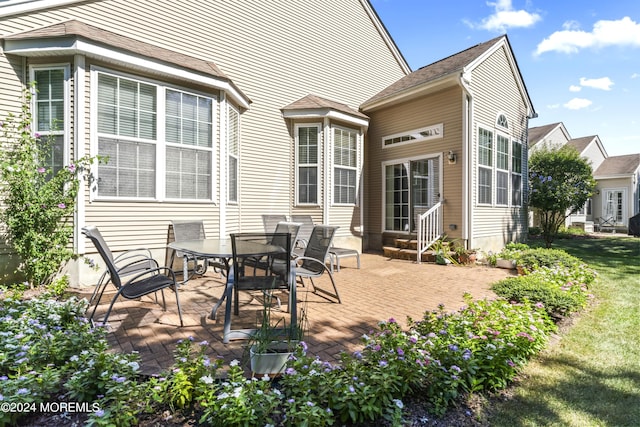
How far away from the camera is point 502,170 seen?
9.45m

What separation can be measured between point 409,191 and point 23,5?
8.94 meters

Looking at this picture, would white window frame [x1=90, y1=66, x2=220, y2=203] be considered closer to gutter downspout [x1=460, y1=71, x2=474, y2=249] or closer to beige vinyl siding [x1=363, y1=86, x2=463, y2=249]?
beige vinyl siding [x1=363, y1=86, x2=463, y2=249]

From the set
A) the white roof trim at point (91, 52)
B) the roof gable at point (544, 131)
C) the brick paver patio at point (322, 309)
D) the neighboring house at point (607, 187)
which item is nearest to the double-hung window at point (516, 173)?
the brick paver patio at point (322, 309)

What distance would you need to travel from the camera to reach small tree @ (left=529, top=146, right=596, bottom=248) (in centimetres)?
1049

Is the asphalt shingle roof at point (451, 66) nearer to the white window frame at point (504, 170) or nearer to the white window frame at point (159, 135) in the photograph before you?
the white window frame at point (504, 170)

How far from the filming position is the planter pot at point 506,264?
282 inches

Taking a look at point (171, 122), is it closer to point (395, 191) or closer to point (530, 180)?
point (395, 191)

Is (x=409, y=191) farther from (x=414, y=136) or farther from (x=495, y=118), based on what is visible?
(x=495, y=118)

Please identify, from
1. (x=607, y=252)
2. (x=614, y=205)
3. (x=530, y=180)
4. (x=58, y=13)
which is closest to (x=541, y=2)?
(x=530, y=180)

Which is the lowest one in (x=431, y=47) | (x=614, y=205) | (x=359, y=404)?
(x=359, y=404)

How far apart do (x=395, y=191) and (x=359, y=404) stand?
8.01 m

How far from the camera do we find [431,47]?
12.5 meters

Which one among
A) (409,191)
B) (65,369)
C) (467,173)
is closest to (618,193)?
(467,173)

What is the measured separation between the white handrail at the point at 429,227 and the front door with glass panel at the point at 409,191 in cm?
39
